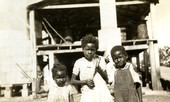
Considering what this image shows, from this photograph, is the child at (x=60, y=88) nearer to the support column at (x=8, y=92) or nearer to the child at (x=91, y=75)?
the child at (x=91, y=75)

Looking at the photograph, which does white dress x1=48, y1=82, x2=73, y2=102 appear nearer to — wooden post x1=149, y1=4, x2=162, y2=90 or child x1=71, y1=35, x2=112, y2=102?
child x1=71, y1=35, x2=112, y2=102

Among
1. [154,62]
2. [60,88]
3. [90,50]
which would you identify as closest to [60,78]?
[60,88]

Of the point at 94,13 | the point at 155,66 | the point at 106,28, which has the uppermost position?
the point at 94,13

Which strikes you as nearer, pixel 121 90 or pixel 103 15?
pixel 121 90

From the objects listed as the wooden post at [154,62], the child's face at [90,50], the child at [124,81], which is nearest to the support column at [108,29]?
the wooden post at [154,62]

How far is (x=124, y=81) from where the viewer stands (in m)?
3.35

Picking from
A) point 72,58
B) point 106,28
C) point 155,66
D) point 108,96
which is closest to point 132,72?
point 108,96

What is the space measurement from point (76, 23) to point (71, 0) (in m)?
3.35

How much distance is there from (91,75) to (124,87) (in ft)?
2.04

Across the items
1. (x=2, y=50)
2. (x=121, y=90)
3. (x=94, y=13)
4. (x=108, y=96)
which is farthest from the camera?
(x=2, y=50)

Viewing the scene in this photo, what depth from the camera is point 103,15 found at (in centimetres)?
1131

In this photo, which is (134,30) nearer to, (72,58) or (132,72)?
(72,58)

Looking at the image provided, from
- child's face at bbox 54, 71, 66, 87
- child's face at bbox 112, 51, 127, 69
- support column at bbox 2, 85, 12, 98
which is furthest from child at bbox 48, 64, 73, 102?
support column at bbox 2, 85, 12, 98

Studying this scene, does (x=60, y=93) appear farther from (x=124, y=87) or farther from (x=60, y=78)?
(x=124, y=87)
